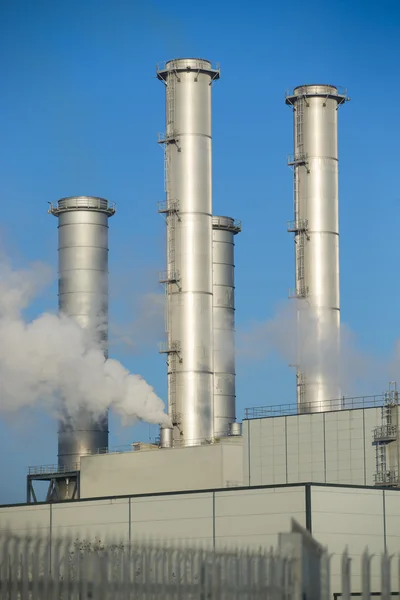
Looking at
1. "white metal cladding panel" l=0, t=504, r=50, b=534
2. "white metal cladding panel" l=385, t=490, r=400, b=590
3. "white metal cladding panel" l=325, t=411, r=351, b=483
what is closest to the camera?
"white metal cladding panel" l=385, t=490, r=400, b=590

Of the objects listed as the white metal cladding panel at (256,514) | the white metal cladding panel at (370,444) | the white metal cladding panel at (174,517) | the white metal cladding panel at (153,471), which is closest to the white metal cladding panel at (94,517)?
the white metal cladding panel at (174,517)

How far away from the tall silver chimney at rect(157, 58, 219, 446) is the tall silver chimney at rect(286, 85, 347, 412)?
8.59m

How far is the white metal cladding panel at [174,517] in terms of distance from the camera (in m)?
40.0

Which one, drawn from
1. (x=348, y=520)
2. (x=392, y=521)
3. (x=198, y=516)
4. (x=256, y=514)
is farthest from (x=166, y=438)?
(x=348, y=520)

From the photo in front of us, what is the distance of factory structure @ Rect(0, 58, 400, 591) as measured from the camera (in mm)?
39938

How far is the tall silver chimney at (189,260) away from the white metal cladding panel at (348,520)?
2447cm

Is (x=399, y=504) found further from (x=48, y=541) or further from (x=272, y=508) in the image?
(x=48, y=541)

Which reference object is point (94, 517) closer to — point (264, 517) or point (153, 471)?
point (264, 517)

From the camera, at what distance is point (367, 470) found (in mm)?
54906

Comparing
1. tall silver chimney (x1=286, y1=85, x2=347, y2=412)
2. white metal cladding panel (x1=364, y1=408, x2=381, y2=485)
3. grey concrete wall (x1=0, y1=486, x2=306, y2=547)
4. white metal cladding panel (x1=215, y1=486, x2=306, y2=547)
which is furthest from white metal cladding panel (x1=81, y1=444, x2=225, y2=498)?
white metal cladding panel (x1=215, y1=486, x2=306, y2=547)

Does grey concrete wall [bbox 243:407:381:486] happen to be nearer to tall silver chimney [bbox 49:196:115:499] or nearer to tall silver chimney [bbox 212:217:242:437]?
tall silver chimney [bbox 49:196:115:499]

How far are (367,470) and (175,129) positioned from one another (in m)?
22.3

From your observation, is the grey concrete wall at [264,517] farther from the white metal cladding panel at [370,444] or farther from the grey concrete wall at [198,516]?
the white metal cladding panel at [370,444]

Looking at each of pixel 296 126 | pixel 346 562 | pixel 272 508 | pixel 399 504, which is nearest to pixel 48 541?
pixel 346 562
